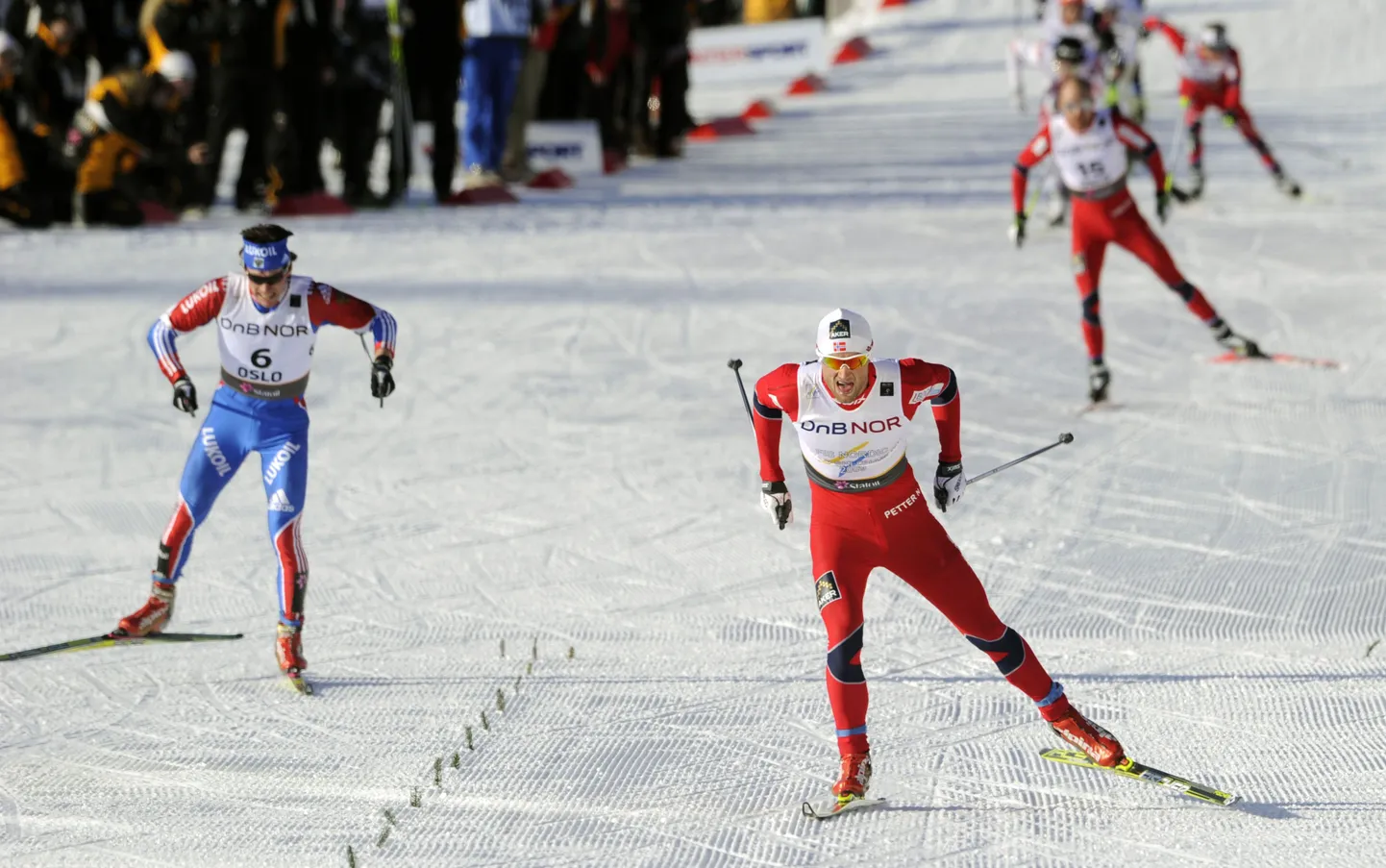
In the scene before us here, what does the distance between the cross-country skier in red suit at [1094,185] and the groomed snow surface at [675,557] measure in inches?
34.1

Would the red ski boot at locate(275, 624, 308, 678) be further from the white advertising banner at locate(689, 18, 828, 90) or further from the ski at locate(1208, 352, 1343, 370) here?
the white advertising banner at locate(689, 18, 828, 90)

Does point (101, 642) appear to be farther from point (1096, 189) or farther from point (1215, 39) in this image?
point (1215, 39)

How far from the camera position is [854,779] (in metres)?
6.29

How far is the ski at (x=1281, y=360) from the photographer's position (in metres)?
12.5

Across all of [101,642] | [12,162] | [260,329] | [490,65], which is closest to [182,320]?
[260,329]

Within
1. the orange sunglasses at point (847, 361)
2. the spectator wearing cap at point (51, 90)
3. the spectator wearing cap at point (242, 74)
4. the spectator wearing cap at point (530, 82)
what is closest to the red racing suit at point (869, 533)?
the orange sunglasses at point (847, 361)

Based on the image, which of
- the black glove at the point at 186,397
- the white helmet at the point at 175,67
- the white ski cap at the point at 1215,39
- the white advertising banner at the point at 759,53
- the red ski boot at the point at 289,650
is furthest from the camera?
the white advertising banner at the point at 759,53

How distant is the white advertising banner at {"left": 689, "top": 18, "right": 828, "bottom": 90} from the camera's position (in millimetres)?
26781

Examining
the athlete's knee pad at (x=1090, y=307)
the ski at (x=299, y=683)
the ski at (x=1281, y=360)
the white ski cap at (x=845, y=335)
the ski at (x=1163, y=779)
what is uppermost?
the white ski cap at (x=845, y=335)

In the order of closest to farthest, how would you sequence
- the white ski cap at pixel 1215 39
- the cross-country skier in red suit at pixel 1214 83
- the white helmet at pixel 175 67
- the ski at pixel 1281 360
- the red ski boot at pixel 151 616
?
the red ski boot at pixel 151 616, the ski at pixel 1281 360, the white helmet at pixel 175 67, the cross-country skier in red suit at pixel 1214 83, the white ski cap at pixel 1215 39

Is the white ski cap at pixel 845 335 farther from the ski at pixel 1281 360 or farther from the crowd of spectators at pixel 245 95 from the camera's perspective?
the crowd of spectators at pixel 245 95

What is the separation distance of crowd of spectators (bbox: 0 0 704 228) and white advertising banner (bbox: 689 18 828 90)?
9069 millimetres

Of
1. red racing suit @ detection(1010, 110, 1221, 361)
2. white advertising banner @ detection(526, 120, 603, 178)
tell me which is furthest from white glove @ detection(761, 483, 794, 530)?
white advertising banner @ detection(526, 120, 603, 178)

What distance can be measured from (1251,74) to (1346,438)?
49.8 feet
